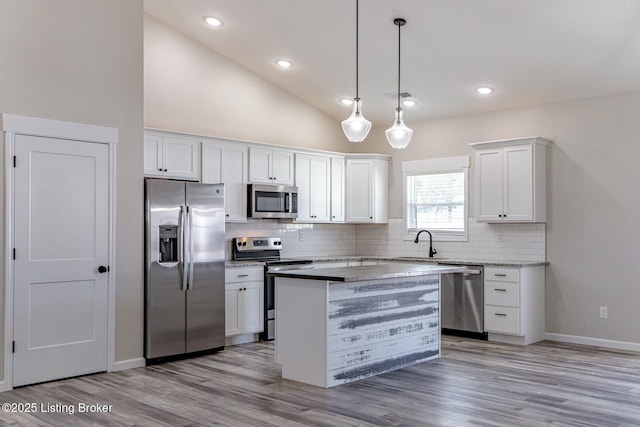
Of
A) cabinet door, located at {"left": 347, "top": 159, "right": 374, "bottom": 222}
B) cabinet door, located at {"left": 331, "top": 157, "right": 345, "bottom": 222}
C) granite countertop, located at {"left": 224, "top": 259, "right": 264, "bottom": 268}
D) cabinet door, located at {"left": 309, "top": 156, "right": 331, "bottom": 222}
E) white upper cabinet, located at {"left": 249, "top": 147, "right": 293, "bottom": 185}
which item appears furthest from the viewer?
cabinet door, located at {"left": 347, "top": 159, "right": 374, "bottom": 222}

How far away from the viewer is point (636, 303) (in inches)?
237

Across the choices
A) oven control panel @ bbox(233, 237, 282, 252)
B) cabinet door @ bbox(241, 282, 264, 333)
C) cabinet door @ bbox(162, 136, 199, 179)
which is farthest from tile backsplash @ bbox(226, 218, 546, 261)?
cabinet door @ bbox(162, 136, 199, 179)

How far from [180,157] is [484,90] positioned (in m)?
3.49

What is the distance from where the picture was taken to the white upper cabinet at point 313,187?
7375 millimetres

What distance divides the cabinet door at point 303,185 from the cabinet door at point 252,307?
1.23 m

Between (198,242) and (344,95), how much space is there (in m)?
2.90

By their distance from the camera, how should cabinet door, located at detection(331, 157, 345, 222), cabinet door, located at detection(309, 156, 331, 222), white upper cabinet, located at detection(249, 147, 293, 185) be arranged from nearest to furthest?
white upper cabinet, located at detection(249, 147, 293, 185)
cabinet door, located at detection(309, 156, 331, 222)
cabinet door, located at detection(331, 157, 345, 222)

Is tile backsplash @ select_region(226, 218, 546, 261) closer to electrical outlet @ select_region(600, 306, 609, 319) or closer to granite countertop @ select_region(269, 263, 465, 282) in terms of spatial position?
electrical outlet @ select_region(600, 306, 609, 319)

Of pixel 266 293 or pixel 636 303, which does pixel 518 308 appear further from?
pixel 266 293

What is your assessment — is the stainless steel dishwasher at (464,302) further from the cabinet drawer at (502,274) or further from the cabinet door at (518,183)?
the cabinet door at (518,183)

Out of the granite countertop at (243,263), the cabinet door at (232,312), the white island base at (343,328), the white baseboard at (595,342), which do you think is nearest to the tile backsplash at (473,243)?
the white baseboard at (595,342)

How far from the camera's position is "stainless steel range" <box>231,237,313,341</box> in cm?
657

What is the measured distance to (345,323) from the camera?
470 cm

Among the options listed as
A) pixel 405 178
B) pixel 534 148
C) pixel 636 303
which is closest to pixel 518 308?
pixel 636 303
